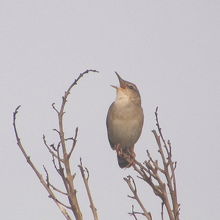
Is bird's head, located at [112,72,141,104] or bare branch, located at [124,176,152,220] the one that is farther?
bird's head, located at [112,72,141,104]

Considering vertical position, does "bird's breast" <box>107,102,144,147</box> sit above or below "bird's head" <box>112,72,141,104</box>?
below

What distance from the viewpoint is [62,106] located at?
3.68m

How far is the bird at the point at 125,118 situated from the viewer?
8.98m

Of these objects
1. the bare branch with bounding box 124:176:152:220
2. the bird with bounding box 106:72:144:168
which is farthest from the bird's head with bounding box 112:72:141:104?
the bare branch with bounding box 124:176:152:220

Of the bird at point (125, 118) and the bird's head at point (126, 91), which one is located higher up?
the bird's head at point (126, 91)

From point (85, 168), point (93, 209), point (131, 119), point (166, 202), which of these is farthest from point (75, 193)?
point (131, 119)

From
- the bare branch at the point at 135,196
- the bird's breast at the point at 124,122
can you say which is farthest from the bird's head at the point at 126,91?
the bare branch at the point at 135,196

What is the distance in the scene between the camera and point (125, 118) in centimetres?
898

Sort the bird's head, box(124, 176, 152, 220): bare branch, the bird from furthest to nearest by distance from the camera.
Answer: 1. the bird's head
2. the bird
3. box(124, 176, 152, 220): bare branch

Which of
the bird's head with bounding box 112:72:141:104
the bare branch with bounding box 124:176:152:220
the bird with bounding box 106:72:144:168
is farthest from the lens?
the bird's head with bounding box 112:72:141:104

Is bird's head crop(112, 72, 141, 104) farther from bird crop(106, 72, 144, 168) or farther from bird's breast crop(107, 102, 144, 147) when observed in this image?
bird's breast crop(107, 102, 144, 147)

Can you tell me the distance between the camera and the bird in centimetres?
898

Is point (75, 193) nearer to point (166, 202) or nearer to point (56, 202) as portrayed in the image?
point (56, 202)

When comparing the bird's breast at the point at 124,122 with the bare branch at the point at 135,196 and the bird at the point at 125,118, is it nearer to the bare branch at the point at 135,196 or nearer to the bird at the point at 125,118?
the bird at the point at 125,118
